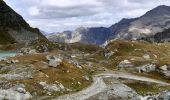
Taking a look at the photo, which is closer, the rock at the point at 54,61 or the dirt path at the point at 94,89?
the dirt path at the point at 94,89

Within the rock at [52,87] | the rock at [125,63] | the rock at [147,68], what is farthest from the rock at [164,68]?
the rock at [52,87]

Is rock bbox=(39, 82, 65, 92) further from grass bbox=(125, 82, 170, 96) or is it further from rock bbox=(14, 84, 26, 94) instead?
grass bbox=(125, 82, 170, 96)

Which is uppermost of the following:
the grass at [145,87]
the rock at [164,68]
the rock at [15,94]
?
the rock at [15,94]

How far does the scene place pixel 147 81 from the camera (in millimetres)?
123688

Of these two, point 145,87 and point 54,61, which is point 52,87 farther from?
point 145,87

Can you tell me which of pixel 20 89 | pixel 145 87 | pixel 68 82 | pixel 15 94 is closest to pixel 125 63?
pixel 145 87

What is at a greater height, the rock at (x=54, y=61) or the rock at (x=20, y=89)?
the rock at (x=54, y=61)

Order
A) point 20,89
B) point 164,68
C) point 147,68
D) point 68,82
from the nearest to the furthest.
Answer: point 20,89, point 68,82, point 164,68, point 147,68

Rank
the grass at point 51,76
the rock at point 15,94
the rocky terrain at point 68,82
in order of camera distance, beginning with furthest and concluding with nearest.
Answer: the grass at point 51,76, the rocky terrain at point 68,82, the rock at point 15,94

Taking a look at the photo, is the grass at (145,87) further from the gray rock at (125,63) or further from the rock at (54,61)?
the gray rock at (125,63)

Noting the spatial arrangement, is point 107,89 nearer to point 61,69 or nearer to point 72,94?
point 72,94

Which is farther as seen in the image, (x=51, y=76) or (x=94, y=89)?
(x=51, y=76)

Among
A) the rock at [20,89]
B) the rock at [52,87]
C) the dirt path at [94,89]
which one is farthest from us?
the rock at [52,87]

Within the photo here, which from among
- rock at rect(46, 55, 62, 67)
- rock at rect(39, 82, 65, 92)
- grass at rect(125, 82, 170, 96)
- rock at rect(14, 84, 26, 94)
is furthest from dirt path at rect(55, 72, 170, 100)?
rock at rect(46, 55, 62, 67)
